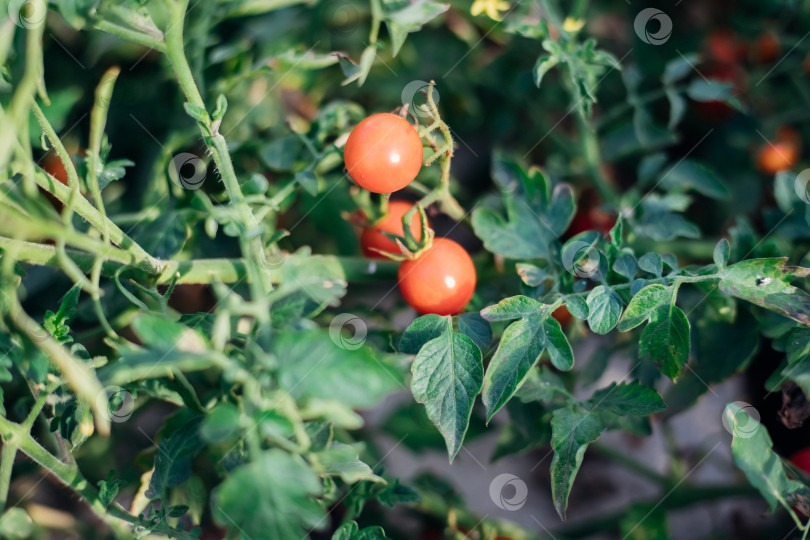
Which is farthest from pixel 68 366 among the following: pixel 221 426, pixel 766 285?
pixel 766 285

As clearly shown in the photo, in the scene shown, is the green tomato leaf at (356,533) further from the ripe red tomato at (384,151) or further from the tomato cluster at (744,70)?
the tomato cluster at (744,70)

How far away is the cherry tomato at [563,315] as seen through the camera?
36.6 inches

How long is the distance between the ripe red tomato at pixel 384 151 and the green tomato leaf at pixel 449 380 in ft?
0.69

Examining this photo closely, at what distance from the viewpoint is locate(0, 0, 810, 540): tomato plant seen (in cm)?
64

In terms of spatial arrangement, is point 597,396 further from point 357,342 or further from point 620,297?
point 357,342

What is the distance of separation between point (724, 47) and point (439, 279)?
111 cm

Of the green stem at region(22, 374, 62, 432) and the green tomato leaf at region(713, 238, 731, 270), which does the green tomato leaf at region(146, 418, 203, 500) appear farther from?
the green tomato leaf at region(713, 238, 731, 270)

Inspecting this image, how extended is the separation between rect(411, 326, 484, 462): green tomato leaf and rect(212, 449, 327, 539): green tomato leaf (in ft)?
0.75

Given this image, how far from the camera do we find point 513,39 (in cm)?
134

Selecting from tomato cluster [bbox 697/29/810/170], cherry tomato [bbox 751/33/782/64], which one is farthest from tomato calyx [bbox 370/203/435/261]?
cherry tomato [bbox 751/33/782/64]

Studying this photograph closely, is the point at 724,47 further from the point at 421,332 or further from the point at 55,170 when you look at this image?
the point at 55,170

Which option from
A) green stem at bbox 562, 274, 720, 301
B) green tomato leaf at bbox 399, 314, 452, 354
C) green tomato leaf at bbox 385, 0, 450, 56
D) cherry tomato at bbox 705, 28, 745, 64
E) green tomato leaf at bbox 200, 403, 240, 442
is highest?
green tomato leaf at bbox 385, 0, 450, 56

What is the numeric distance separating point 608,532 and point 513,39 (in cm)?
107

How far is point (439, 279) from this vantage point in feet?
2.68
